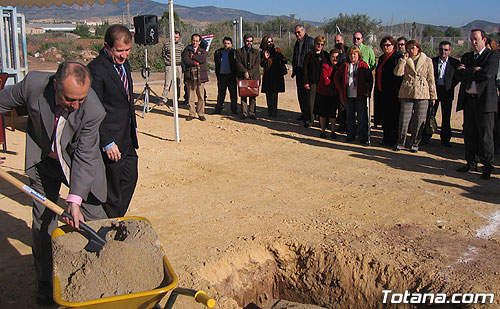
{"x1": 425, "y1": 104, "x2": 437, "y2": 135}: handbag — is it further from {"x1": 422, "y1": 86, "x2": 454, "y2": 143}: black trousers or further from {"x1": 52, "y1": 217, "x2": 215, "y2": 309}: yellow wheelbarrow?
{"x1": 52, "y1": 217, "x2": 215, "y2": 309}: yellow wheelbarrow

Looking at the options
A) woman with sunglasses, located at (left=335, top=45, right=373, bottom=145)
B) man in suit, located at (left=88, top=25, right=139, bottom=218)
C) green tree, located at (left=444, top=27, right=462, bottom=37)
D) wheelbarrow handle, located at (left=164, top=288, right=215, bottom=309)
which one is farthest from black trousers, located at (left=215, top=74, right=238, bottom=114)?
green tree, located at (left=444, top=27, right=462, bottom=37)

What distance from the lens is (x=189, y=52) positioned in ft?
39.2

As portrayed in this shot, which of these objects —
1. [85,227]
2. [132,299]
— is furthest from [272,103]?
[132,299]

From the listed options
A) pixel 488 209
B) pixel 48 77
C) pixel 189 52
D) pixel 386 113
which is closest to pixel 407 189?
pixel 488 209

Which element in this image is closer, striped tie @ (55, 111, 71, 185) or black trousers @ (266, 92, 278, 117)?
striped tie @ (55, 111, 71, 185)

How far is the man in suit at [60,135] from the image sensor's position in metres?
3.53

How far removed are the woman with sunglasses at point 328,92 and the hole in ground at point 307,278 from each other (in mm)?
5391

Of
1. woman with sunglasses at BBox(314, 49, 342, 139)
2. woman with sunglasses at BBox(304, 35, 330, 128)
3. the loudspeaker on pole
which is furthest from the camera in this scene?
the loudspeaker on pole

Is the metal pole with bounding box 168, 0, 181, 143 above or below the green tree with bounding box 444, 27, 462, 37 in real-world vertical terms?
below

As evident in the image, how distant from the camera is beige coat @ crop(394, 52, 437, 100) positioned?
28.2ft

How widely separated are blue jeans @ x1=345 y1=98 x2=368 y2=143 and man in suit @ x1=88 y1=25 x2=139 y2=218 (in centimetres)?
566

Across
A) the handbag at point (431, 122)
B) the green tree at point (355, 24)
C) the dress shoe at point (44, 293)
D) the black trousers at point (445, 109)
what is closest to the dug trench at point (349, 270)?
the dress shoe at point (44, 293)

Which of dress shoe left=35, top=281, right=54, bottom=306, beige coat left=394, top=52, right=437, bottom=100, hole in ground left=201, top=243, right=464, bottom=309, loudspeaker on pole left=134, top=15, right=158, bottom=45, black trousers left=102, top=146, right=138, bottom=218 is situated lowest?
hole in ground left=201, top=243, right=464, bottom=309

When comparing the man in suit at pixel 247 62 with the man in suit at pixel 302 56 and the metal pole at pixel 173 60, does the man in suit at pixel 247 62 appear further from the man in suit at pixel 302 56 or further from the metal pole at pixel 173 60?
the metal pole at pixel 173 60
